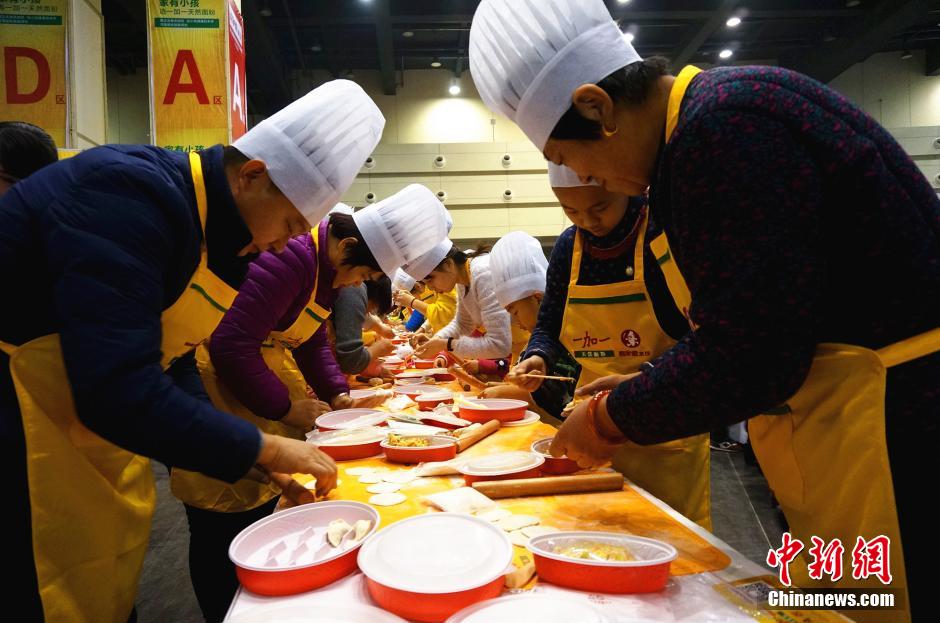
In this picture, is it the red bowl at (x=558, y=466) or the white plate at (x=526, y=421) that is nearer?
the red bowl at (x=558, y=466)

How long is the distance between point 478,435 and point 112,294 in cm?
121

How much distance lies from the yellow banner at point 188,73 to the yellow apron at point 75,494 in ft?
8.61

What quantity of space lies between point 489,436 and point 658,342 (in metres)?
0.67

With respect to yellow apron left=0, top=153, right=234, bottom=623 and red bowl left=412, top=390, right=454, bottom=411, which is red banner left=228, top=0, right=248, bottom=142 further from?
yellow apron left=0, top=153, right=234, bottom=623

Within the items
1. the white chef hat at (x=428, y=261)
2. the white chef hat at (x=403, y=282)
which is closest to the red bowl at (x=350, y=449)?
the white chef hat at (x=428, y=261)

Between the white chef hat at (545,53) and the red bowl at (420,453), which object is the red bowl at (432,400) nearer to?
the red bowl at (420,453)

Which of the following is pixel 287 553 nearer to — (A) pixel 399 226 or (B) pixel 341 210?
(A) pixel 399 226

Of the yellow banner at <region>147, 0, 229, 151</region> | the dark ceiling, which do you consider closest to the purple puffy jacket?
the yellow banner at <region>147, 0, 229, 151</region>

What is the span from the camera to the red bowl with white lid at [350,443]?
1.60 m

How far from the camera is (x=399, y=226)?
233 cm

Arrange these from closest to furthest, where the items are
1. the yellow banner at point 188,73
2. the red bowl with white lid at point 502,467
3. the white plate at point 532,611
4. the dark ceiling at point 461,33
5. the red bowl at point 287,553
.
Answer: the white plate at point 532,611, the red bowl at point 287,553, the red bowl with white lid at point 502,467, the yellow banner at point 188,73, the dark ceiling at point 461,33

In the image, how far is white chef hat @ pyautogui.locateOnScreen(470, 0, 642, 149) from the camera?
99 cm

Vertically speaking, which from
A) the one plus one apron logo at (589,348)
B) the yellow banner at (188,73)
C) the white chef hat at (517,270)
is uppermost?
the yellow banner at (188,73)

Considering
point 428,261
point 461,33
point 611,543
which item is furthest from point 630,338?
point 461,33
